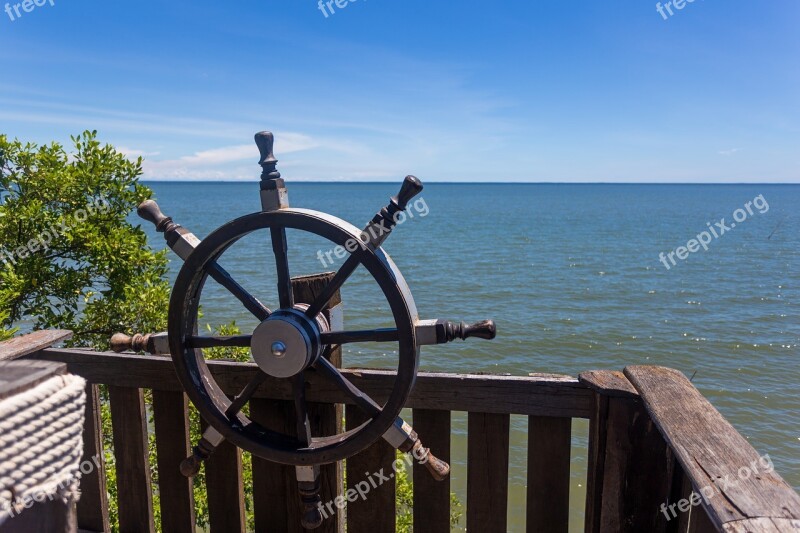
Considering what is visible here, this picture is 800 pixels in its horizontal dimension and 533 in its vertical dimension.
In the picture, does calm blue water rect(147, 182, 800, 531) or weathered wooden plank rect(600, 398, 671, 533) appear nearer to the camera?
weathered wooden plank rect(600, 398, 671, 533)

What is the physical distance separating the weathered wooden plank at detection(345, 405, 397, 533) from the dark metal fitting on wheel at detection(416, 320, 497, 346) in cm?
48

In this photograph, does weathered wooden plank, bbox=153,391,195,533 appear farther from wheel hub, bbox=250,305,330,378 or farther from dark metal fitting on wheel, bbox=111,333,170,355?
wheel hub, bbox=250,305,330,378

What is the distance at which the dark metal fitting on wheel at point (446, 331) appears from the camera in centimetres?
147

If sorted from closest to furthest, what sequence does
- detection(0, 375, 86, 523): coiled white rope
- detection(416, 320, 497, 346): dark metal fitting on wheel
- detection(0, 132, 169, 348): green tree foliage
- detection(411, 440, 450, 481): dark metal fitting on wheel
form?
1. detection(0, 375, 86, 523): coiled white rope
2. detection(416, 320, 497, 346): dark metal fitting on wheel
3. detection(411, 440, 450, 481): dark metal fitting on wheel
4. detection(0, 132, 169, 348): green tree foliage

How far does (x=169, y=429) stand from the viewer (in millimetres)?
1987

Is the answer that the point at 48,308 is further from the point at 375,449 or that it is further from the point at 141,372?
the point at 375,449

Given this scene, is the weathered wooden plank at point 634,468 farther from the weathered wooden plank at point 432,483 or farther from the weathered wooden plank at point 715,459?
the weathered wooden plank at point 432,483

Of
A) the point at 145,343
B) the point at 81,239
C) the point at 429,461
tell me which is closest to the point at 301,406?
the point at 429,461

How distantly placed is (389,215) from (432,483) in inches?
33.3

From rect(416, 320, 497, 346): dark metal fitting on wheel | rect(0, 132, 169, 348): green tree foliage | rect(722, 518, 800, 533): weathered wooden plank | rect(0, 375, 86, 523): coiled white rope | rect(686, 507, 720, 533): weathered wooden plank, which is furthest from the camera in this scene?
rect(0, 132, 169, 348): green tree foliage

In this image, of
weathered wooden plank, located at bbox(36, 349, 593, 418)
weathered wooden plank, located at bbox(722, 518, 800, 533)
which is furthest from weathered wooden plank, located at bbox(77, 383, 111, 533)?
weathered wooden plank, located at bbox(722, 518, 800, 533)

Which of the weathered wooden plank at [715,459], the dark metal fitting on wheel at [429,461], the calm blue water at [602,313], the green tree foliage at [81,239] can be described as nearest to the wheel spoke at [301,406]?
the dark metal fitting on wheel at [429,461]

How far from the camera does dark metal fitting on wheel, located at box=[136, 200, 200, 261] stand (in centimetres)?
161

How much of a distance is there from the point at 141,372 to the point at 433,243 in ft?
93.3
